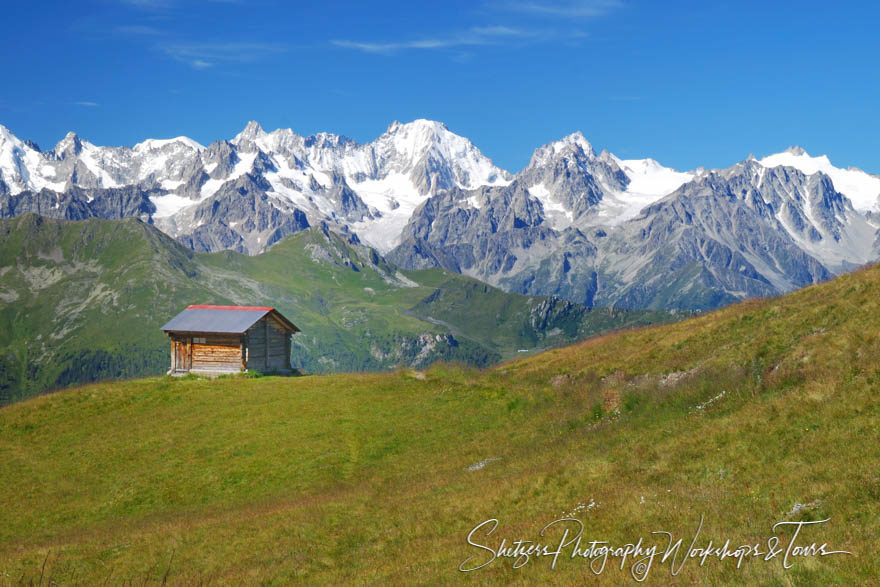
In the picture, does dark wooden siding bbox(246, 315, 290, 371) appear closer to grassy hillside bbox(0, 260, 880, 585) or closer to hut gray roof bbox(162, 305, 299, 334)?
hut gray roof bbox(162, 305, 299, 334)

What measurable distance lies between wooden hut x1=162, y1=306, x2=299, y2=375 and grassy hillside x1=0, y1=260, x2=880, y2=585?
16.1 metres

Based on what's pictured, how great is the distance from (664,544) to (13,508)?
31.6 meters

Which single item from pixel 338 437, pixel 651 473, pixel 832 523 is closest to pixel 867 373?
pixel 651 473

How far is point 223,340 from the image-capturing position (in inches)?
2707

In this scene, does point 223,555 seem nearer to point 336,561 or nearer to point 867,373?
point 336,561

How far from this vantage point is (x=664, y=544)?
640 inches

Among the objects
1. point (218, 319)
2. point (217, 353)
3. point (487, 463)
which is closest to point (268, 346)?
point (217, 353)

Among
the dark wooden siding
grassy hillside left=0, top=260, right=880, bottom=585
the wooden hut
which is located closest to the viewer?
grassy hillside left=0, top=260, right=880, bottom=585

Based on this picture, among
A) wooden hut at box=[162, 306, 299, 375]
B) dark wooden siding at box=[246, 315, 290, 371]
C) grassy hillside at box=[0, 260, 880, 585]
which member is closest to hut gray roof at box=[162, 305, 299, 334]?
wooden hut at box=[162, 306, 299, 375]

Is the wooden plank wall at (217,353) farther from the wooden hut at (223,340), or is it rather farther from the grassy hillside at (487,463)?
the grassy hillside at (487,463)

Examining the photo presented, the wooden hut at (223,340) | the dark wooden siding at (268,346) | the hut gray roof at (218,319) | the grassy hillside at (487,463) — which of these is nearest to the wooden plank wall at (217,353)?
the wooden hut at (223,340)

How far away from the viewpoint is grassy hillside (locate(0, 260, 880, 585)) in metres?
17.3

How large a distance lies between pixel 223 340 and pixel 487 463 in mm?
45029

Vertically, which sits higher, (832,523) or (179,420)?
(832,523)
